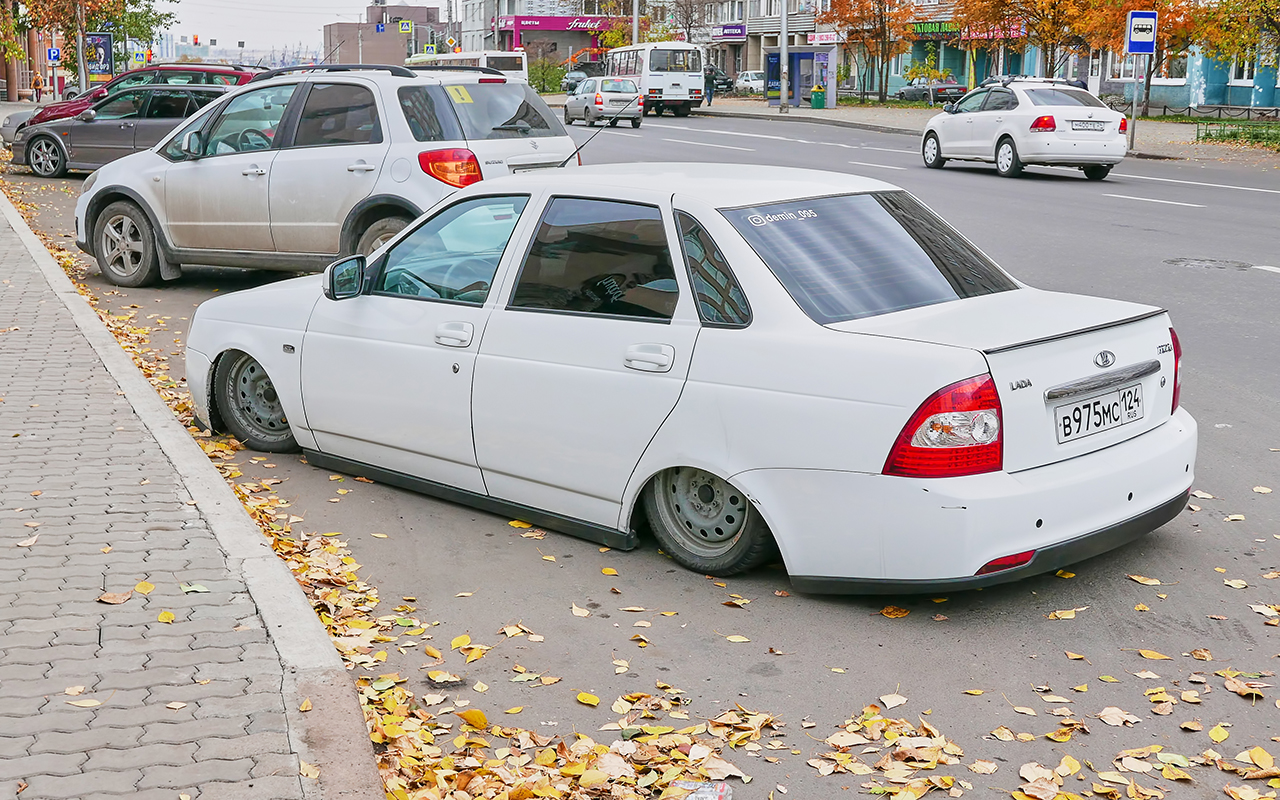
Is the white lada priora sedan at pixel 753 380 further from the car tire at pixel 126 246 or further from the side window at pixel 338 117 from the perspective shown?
the car tire at pixel 126 246

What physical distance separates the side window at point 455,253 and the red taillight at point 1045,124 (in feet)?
62.2

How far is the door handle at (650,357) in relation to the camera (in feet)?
16.6

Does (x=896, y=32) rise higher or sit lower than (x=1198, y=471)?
higher

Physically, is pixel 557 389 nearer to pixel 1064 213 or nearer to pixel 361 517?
pixel 361 517

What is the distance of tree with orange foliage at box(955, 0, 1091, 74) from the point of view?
1820 inches

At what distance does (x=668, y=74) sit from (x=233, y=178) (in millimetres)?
42676

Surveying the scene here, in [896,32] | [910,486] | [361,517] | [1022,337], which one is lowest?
[361,517]

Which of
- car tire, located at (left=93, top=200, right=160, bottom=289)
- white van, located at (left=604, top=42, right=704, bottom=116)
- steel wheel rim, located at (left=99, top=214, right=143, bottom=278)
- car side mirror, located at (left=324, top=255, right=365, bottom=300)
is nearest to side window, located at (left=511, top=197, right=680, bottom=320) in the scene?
car side mirror, located at (left=324, top=255, right=365, bottom=300)

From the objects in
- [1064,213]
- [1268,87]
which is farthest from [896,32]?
[1064,213]

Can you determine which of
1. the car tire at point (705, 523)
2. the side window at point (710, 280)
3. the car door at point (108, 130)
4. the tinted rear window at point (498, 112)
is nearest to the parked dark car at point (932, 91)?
the car door at point (108, 130)

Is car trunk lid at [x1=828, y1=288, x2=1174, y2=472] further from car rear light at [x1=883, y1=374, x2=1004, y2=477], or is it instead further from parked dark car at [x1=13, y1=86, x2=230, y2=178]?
parked dark car at [x1=13, y1=86, x2=230, y2=178]

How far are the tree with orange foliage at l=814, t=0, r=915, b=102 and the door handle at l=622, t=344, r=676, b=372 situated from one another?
61.5 meters

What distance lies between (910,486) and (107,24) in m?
65.1

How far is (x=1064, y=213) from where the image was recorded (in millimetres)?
17766
